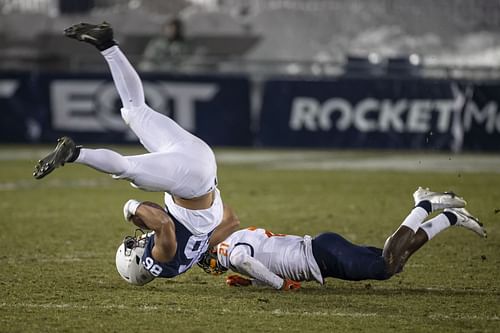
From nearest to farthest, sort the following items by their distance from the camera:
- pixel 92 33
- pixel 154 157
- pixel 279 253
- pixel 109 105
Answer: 1. pixel 154 157
2. pixel 279 253
3. pixel 92 33
4. pixel 109 105

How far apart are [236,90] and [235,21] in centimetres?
442

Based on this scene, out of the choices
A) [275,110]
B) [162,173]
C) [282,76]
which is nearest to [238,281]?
[162,173]

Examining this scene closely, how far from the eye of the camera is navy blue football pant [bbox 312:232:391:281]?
A: 687 cm

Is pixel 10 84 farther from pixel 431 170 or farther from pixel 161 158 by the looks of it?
pixel 161 158

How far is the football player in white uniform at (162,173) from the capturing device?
6648 mm

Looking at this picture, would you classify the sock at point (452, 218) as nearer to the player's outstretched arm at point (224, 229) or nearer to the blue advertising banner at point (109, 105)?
the player's outstretched arm at point (224, 229)

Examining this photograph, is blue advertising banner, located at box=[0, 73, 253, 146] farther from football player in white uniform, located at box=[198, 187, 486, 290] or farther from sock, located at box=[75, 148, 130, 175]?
sock, located at box=[75, 148, 130, 175]

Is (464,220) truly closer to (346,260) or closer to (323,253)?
(346,260)

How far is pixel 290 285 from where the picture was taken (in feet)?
23.4

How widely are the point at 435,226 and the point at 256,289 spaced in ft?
4.51

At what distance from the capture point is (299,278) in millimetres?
7145

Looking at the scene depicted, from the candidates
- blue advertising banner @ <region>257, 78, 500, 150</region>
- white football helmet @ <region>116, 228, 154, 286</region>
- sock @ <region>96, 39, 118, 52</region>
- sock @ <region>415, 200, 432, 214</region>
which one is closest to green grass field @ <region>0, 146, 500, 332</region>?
white football helmet @ <region>116, 228, 154, 286</region>

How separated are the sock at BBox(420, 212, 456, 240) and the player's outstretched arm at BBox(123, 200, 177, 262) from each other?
5.92 ft

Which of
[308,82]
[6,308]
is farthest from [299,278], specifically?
[308,82]
